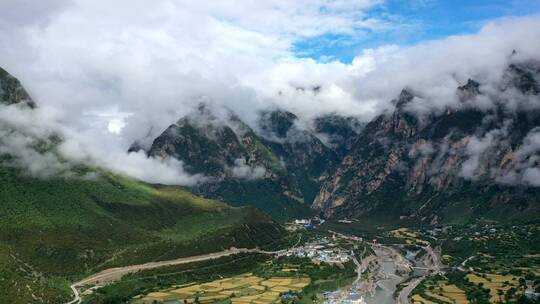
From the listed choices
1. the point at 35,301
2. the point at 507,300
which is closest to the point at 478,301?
the point at 507,300

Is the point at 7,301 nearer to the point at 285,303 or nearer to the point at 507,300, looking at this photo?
the point at 285,303

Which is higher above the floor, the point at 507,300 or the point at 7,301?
the point at 7,301

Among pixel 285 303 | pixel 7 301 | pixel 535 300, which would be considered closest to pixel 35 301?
pixel 7 301

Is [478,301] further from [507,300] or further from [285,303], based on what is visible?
[285,303]

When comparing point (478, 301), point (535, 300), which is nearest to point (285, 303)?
point (478, 301)

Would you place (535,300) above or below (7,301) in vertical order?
below

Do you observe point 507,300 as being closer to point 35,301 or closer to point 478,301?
point 478,301

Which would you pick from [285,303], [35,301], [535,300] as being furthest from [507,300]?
[35,301]
